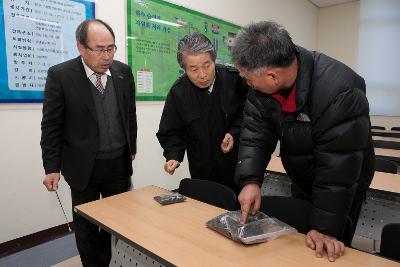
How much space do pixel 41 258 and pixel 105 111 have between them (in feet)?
4.06

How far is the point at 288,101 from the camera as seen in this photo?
115 centimetres

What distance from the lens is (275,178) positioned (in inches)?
91.1

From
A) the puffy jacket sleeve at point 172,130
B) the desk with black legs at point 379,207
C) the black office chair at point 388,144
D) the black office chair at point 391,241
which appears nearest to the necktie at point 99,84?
the puffy jacket sleeve at point 172,130

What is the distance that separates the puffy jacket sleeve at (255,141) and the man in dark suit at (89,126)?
2.70 ft

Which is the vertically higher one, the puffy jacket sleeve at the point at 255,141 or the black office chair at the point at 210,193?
the puffy jacket sleeve at the point at 255,141

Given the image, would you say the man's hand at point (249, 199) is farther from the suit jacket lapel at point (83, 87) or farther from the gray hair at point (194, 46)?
the suit jacket lapel at point (83, 87)

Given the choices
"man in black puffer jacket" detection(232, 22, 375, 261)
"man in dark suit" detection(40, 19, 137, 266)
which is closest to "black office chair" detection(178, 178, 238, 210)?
"man in black puffer jacket" detection(232, 22, 375, 261)

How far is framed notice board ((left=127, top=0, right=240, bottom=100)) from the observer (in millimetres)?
2965

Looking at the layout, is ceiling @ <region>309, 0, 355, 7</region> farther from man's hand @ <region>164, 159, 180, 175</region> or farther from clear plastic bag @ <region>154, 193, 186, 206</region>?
clear plastic bag @ <region>154, 193, 186, 206</region>

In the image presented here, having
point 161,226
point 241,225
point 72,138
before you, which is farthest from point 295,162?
point 72,138

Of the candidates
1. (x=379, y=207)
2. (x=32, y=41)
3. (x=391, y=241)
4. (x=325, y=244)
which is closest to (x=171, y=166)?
(x=325, y=244)

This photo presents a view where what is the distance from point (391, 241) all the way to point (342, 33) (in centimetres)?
577

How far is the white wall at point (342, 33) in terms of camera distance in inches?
230

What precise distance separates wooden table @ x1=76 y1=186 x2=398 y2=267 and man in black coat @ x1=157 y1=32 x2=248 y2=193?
0.40 m
